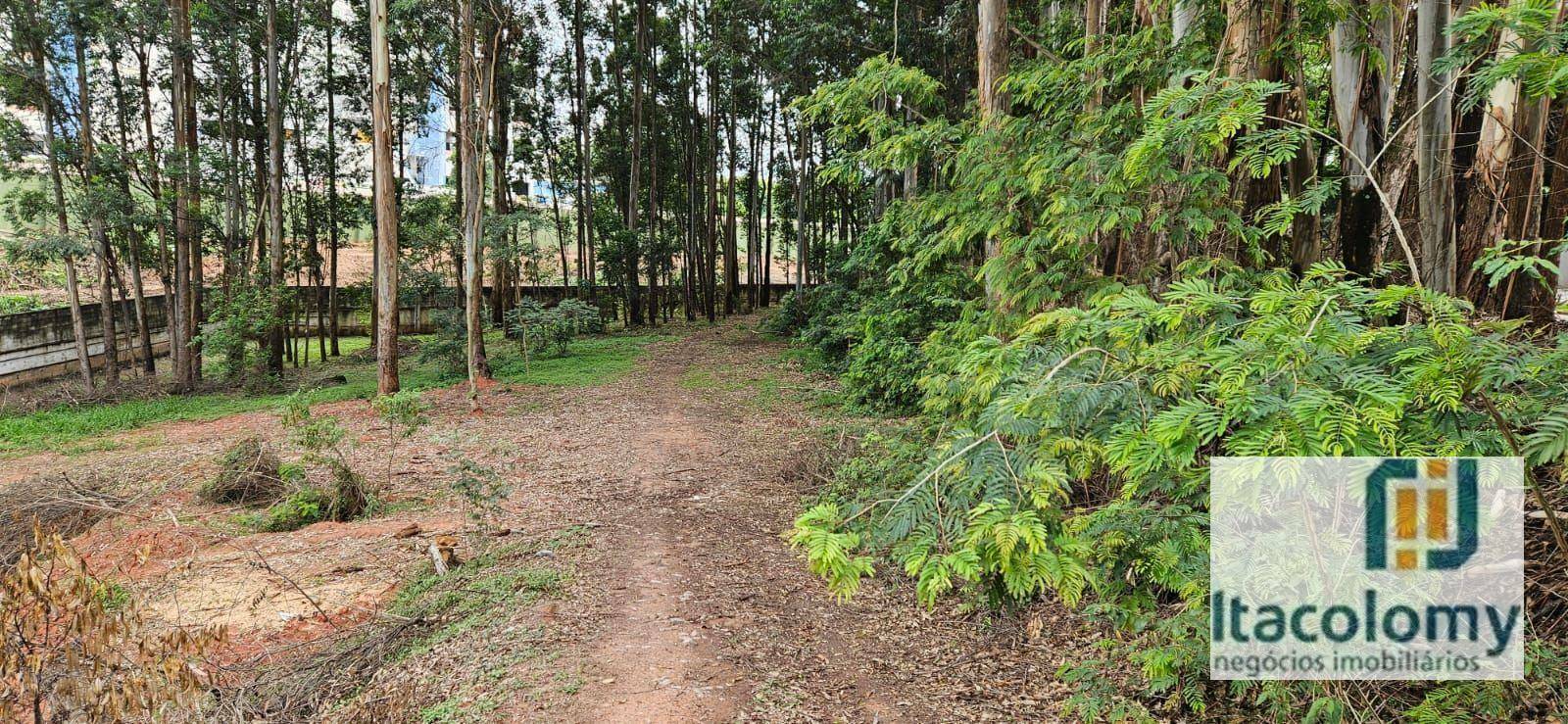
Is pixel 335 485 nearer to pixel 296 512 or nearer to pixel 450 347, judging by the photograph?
pixel 296 512

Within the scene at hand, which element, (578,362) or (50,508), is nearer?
(50,508)

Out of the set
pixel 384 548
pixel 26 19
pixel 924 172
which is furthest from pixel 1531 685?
pixel 26 19

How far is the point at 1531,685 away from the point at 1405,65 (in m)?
3.07

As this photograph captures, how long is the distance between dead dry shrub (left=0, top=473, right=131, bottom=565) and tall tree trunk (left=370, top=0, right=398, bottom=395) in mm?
4448

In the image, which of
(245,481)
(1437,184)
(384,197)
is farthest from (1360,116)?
(384,197)

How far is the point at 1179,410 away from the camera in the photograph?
1528 mm

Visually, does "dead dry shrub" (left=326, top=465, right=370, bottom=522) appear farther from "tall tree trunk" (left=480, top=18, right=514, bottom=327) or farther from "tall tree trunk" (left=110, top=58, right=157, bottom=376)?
"tall tree trunk" (left=110, top=58, right=157, bottom=376)

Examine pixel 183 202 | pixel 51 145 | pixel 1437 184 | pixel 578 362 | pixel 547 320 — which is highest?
pixel 51 145

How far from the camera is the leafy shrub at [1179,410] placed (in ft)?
4.66

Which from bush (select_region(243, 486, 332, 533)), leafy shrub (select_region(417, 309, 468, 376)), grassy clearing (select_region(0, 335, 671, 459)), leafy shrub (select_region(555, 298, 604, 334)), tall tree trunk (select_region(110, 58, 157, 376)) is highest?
tall tree trunk (select_region(110, 58, 157, 376))

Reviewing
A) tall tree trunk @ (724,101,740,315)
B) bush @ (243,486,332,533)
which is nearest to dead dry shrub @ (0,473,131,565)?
bush @ (243,486,332,533)

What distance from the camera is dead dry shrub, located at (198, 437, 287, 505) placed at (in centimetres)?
677

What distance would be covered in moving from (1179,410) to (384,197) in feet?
37.3

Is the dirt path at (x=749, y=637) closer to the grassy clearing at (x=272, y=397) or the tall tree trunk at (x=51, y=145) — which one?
the grassy clearing at (x=272, y=397)
